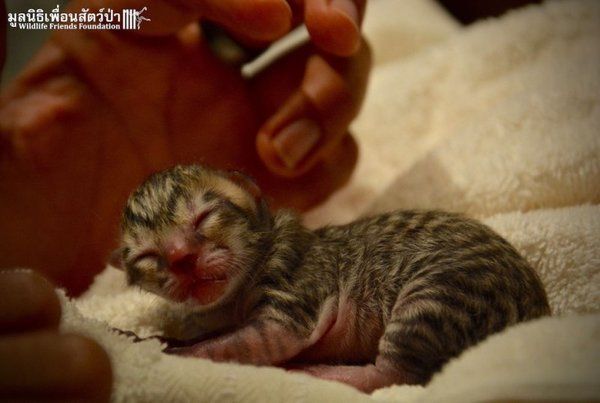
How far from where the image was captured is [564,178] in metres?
2.09

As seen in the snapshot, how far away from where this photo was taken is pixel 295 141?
7.13ft

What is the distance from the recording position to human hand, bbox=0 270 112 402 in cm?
101

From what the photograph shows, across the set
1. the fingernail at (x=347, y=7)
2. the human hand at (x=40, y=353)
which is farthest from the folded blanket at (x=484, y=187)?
the fingernail at (x=347, y=7)

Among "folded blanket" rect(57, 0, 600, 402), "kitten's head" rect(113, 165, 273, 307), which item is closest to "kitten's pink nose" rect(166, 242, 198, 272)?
"kitten's head" rect(113, 165, 273, 307)

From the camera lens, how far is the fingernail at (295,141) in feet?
7.07

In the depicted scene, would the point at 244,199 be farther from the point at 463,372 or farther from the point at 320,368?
the point at 463,372

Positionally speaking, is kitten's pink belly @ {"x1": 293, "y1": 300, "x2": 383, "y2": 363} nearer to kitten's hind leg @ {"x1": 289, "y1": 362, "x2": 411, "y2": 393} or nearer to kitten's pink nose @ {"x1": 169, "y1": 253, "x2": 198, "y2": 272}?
kitten's hind leg @ {"x1": 289, "y1": 362, "x2": 411, "y2": 393}

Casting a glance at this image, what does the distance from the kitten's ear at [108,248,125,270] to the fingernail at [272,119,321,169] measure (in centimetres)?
67

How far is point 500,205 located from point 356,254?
2.28 feet

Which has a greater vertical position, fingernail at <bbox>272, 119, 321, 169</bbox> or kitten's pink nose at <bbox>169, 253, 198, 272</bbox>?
kitten's pink nose at <bbox>169, 253, 198, 272</bbox>

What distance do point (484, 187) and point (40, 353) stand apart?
5.52ft

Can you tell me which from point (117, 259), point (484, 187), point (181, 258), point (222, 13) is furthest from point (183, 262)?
point (484, 187)

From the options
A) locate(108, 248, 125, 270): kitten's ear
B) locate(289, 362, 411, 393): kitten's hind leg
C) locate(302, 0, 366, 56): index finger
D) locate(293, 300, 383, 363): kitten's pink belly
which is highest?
locate(302, 0, 366, 56): index finger

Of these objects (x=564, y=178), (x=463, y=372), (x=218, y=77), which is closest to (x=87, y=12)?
(x=218, y=77)
